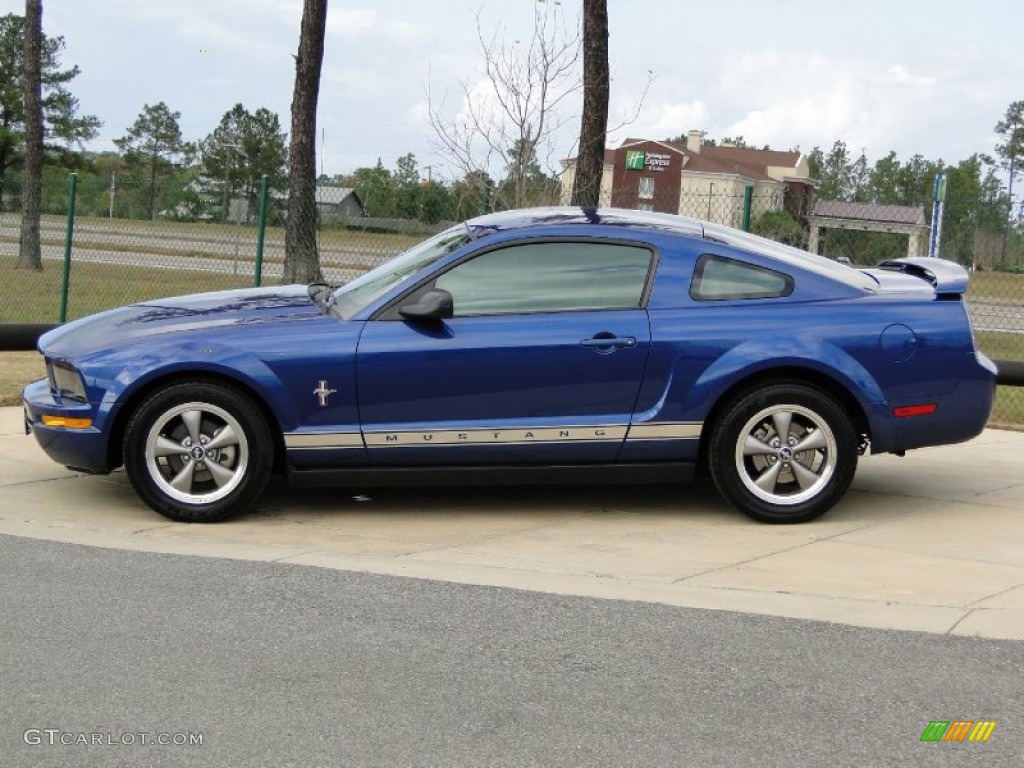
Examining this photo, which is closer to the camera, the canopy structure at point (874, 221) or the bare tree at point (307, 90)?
the canopy structure at point (874, 221)

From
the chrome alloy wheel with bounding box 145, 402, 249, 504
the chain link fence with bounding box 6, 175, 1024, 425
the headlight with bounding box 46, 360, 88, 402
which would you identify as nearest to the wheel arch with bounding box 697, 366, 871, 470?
the chrome alloy wheel with bounding box 145, 402, 249, 504

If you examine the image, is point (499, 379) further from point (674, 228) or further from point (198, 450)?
point (198, 450)

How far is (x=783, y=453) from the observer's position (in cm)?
725

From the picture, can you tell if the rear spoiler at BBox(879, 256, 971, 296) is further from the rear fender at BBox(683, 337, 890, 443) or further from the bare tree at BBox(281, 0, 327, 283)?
the bare tree at BBox(281, 0, 327, 283)

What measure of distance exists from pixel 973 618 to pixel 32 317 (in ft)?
43.8

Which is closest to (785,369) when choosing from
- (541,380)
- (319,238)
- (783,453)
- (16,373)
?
(783,453)

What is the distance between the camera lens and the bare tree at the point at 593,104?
14.5 meters

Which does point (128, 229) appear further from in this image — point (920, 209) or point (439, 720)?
point (439, 720)

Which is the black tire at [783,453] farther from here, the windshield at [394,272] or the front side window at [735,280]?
the windshield at [394,272]

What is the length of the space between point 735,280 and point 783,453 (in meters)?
0.93

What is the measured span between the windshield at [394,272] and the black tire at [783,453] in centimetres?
171

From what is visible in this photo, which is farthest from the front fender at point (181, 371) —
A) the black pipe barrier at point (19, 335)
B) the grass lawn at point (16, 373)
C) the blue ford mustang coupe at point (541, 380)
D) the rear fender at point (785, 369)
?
the black pipe barrier at point (19, 335)

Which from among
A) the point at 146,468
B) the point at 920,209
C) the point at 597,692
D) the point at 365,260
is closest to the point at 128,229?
the point at 365,260

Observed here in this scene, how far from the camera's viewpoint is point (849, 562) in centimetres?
660
